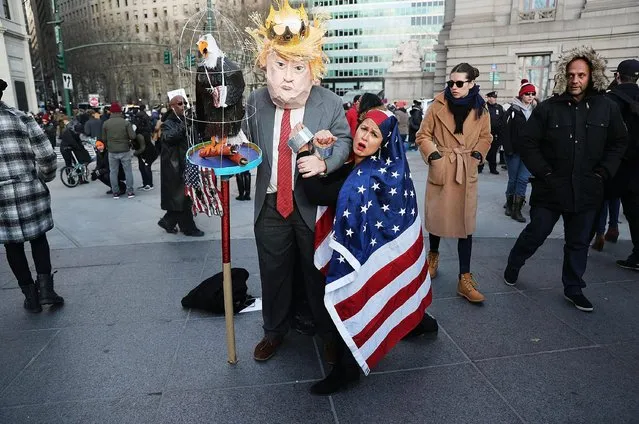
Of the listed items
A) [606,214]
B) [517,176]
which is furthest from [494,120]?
[606,214]

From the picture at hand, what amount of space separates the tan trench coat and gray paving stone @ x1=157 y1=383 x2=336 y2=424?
6.67ft

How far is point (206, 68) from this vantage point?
95.5 inches

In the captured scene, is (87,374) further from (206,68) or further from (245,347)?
(206,68)

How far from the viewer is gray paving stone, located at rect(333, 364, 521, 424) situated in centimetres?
247

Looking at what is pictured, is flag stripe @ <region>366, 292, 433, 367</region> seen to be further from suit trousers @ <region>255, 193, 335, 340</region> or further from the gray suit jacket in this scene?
the gray suit jacket

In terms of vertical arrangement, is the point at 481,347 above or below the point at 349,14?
below

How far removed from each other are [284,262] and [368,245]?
64 cm

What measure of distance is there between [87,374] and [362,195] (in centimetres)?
213

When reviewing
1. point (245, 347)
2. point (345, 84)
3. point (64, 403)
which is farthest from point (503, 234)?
point (345, 84)

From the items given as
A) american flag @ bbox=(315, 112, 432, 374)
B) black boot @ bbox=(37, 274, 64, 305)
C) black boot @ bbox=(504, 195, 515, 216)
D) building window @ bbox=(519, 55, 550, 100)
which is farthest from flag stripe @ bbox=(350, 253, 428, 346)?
building window @ bbox=(519, 55, 550, 100)

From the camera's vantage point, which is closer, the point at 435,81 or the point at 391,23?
the point at 435,81

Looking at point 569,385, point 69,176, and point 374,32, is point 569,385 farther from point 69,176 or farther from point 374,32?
point 374,32

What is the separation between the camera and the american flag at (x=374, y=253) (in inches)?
97.6

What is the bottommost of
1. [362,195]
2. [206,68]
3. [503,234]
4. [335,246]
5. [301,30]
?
[503,234]
